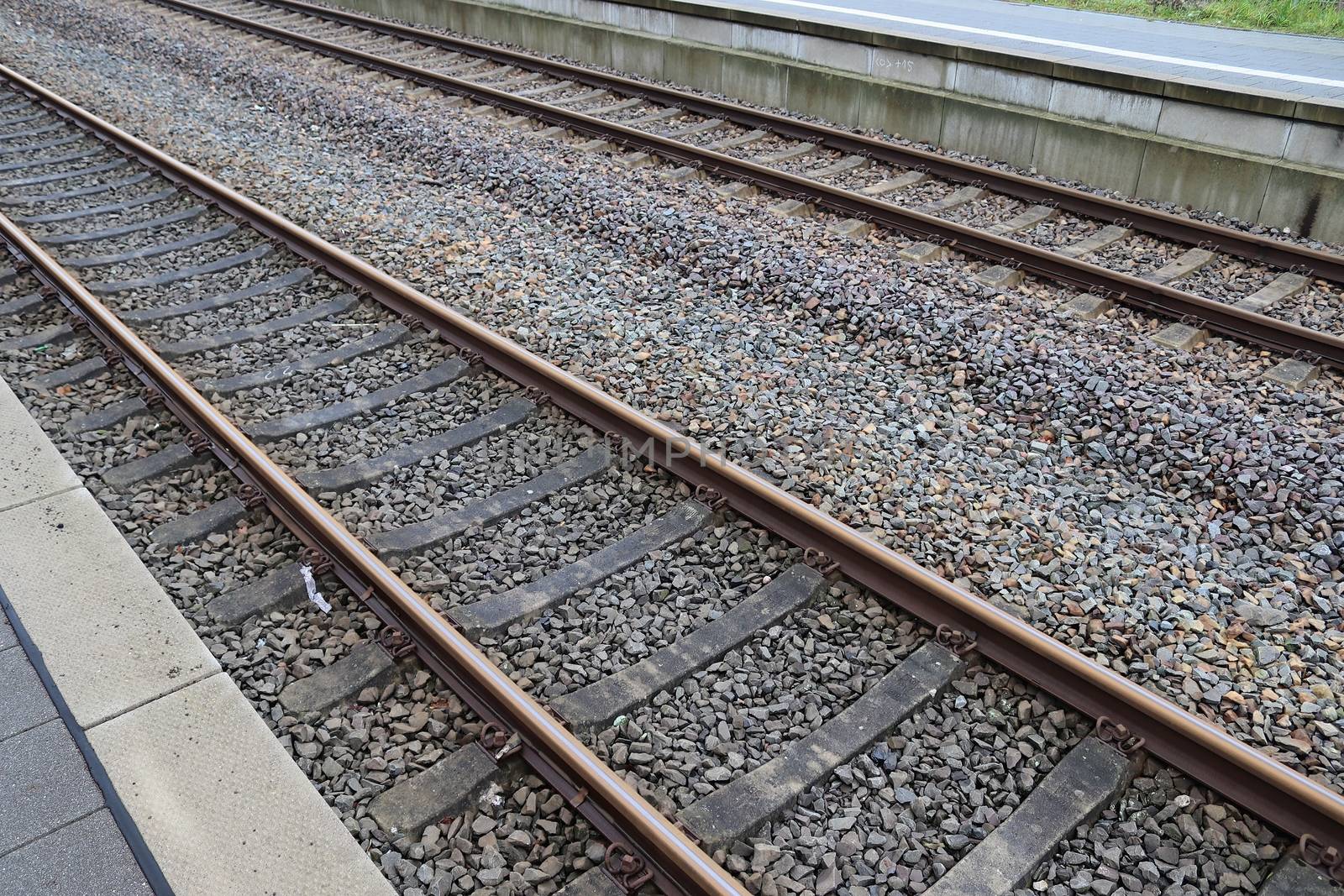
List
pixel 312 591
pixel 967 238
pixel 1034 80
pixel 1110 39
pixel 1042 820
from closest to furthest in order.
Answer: pixel 1042 820, pixel 312 591, pixel 967 238, pixel 1034 80, pixel 1110 39

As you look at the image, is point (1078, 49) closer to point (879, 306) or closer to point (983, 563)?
point (879, 306)

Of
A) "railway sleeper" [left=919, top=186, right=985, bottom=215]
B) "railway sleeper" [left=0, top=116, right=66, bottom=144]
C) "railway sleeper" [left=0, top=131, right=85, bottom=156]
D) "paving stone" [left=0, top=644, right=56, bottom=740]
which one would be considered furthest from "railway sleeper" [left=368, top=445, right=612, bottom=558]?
"railway sleeper" [left=0, top=116, right=66, bottom=144]

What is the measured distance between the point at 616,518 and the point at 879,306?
3129mm

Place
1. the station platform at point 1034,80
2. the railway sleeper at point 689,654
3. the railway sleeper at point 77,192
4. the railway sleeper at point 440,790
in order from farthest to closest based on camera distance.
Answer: the railway sleeper at point 77,192, the station platform at point 1034,80, the railway sleeper at point 689,654, the railway sleeper at point 440,790

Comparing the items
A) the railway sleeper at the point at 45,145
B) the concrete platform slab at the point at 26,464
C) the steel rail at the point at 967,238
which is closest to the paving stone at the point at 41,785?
the concrete platform slab at the point at 26,464

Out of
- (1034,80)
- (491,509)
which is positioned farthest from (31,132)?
(1034,80)

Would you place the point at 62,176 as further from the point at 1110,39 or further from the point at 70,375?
the point at 1110,39

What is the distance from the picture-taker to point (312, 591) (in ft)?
15.3

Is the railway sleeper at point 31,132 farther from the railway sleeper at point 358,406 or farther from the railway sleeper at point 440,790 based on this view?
the railway sleeper at point 440,790

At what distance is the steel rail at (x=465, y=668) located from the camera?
132 inches

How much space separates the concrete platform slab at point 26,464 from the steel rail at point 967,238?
21.4ft

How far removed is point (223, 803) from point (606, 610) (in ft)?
5.63

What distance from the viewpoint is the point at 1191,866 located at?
341 cm

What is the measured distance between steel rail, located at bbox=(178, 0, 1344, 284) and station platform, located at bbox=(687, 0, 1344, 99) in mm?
1561
